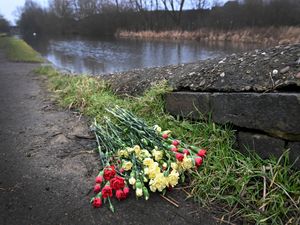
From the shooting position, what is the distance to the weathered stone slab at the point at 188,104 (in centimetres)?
251

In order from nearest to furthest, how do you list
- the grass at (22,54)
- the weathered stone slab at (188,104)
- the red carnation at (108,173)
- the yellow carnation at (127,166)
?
the red carnation at (108,173)
the yellow carnation at (127,166)
the weathered stone slab at (188,104)
the grass at (22,54)

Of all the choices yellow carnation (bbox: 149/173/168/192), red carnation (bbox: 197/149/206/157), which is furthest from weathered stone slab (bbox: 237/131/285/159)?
yellow carnation (bbox: 149/173/168/192)

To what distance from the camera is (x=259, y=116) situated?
205 cm

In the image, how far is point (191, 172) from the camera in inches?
83.3

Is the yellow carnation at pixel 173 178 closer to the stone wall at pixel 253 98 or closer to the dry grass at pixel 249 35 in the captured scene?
the stone wall at pixel 253 98

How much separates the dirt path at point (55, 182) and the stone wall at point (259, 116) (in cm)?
72

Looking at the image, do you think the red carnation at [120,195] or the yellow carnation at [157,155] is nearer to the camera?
the red carnation at [120,195]

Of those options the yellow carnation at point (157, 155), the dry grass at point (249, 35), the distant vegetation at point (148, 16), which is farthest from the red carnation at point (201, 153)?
the distant vegetation at point (148, 16)

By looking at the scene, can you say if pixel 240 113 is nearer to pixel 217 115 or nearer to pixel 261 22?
pixel 217 115

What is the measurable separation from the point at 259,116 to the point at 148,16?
37.4 m

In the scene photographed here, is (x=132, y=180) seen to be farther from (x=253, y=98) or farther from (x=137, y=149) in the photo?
(x=253, y=98)

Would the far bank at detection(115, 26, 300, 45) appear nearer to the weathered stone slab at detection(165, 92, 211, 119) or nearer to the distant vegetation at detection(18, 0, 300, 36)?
the distant vegetation at detection(18, 0, 300, 36)

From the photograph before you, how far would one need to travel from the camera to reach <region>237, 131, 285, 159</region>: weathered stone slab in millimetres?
2020

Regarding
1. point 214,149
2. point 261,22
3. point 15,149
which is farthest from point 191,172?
point 261,22
